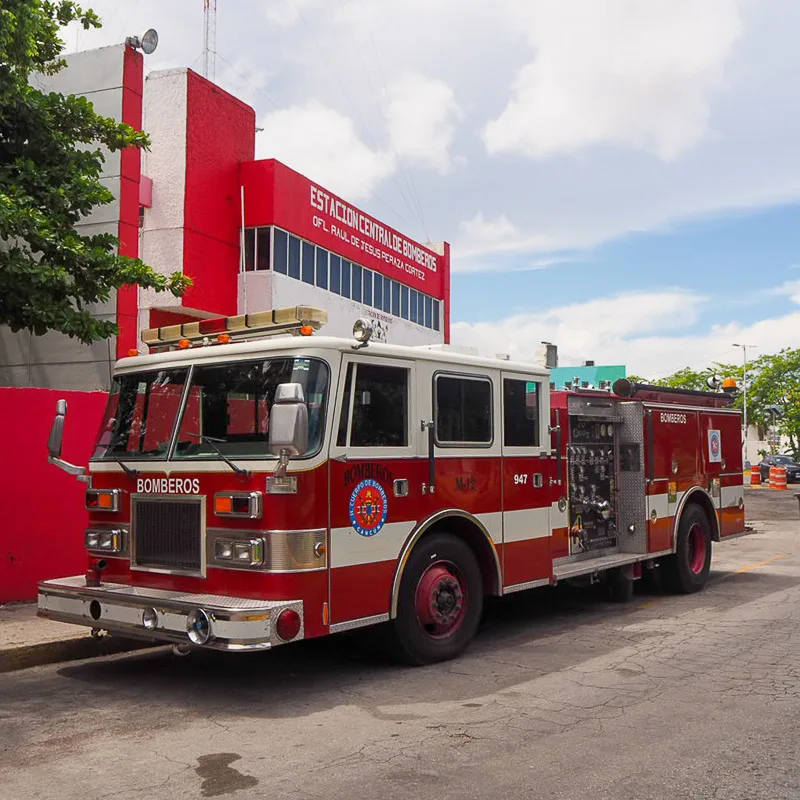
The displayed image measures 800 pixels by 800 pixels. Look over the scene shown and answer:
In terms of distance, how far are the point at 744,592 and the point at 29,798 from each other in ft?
27.7

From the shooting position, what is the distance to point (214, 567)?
5.99 metres

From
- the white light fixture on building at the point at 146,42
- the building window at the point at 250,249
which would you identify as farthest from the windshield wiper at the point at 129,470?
the building window at the point at 250,249

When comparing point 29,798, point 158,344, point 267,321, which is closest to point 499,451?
point 267,321

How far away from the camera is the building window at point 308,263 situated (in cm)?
2719

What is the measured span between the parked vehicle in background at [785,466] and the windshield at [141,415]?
121ft

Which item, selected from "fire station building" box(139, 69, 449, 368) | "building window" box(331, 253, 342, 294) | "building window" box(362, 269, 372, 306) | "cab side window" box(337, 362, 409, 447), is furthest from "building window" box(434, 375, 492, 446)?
"building window" box(362, 269, 372, 306)

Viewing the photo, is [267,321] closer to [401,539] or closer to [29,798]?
[401,539]

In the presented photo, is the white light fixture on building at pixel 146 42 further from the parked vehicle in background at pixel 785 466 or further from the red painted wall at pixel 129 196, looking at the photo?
the parked vehicle in background at pixel 785 466

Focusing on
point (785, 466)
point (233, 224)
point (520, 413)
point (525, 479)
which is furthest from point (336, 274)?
point (785, 466)

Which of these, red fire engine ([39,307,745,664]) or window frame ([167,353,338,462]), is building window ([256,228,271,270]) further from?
window frame ([167,353,338,462])

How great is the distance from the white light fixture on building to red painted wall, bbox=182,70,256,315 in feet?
31.5

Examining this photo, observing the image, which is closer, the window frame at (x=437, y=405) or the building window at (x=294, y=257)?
the window frame at (x=437, y=405)

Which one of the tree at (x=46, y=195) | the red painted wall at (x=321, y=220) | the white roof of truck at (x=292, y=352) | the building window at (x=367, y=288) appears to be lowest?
the white roof of truck at (x=292, y=352)

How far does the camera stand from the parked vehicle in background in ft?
132
